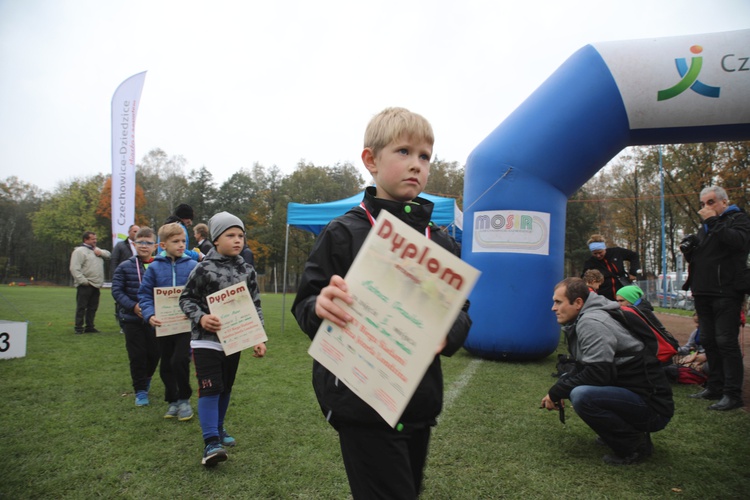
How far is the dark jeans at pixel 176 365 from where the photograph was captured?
12.4ft

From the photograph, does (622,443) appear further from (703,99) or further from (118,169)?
(118,169)

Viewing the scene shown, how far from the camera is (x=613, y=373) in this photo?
3070mm

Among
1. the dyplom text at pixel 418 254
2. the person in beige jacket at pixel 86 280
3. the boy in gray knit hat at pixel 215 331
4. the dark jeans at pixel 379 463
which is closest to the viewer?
the dyplom text at pixel 418 254

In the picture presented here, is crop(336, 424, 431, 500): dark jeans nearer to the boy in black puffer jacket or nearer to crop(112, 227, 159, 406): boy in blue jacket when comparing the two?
the boy in black puffer jacket

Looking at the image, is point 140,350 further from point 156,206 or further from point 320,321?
point 156,206

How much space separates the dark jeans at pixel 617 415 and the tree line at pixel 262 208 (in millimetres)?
32306

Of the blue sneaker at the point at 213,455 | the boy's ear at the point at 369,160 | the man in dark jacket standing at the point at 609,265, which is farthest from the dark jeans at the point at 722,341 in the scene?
the blue sneaker at the point at 213,455

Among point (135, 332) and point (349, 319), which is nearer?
point (349, 319)

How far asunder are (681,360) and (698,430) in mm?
2944

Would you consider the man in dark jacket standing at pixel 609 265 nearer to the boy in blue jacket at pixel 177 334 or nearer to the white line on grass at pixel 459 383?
the white line on grass at pixel 459 383

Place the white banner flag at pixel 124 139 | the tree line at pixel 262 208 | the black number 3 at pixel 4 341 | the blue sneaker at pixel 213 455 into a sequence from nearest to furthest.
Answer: the blue sneaker at pixel 213 455 → the black number 3 at pixel 4 341 → the white banner flag at pixel 124 139 → the tree line at pixel 262 208

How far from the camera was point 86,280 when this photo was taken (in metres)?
8.63

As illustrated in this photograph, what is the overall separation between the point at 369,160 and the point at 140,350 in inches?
145

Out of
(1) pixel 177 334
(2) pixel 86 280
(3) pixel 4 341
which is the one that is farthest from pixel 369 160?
(2) pixel 86 280
